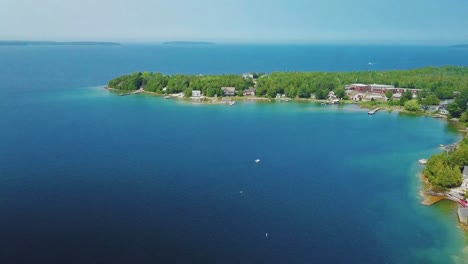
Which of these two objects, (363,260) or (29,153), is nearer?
(363,260)

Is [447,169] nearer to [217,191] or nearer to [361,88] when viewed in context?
[217,191]

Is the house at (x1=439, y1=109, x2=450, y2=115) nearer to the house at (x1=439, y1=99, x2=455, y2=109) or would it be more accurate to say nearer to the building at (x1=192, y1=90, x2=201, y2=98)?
the house at (x1=439, y1=99, x2=455, y2=109)

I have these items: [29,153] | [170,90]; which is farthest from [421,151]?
[170,90]

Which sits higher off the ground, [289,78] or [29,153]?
[289,78]

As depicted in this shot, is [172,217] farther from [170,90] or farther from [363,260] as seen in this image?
[170,90]

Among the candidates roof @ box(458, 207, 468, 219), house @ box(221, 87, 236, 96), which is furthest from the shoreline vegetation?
roof @ box(458, 207, 468, 219)

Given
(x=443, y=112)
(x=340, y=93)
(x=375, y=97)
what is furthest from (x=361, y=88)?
(x=443, y=112)

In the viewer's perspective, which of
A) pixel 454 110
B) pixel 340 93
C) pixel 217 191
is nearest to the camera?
pixel 217 191
